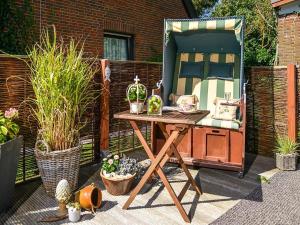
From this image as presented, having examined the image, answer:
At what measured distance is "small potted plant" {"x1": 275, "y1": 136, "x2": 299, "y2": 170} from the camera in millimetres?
4613

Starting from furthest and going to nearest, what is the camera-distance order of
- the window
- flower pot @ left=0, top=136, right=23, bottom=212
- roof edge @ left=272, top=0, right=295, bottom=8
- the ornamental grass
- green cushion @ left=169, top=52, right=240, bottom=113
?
the window < roof edge @ left=272, top=0, right=295, bottom=8 < green cushion @ left=169, top=52, right=240, bottom=113 < the ornamental grass < flower pot @ left=0, top=136, right=23, bottom=212

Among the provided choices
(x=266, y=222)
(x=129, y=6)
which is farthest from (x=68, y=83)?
(x=129, y=6)

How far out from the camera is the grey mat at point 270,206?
10.3ft

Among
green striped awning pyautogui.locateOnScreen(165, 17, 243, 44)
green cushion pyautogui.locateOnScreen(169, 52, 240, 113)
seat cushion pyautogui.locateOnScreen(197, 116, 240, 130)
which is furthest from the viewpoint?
green cushion pyautogui.locateOnScreen(169, 52, 240, 113)

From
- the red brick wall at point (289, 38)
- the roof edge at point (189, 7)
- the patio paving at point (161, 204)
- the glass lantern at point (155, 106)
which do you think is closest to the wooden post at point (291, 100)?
the patio paving at point (161, 204)

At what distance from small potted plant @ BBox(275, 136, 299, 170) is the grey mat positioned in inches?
16.4

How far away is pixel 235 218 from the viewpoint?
3172 mm

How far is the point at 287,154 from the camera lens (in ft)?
15.3

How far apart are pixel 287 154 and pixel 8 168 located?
3.76 m

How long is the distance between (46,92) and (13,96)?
0.48 meters

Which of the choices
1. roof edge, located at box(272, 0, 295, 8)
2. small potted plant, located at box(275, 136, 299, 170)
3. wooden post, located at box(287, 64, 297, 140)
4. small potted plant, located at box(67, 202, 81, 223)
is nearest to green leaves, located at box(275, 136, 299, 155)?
small potted plant, located at box(275, 136, 299, 170)

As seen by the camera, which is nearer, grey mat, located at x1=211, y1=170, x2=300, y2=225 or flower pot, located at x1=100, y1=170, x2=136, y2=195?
grey mat, located at x1=211, y1=170, x2=300, y2=225

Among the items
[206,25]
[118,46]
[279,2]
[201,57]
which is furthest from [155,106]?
[118,46]

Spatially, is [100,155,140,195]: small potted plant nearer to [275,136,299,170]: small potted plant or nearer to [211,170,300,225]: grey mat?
[211,170,300,225]: grey mat
